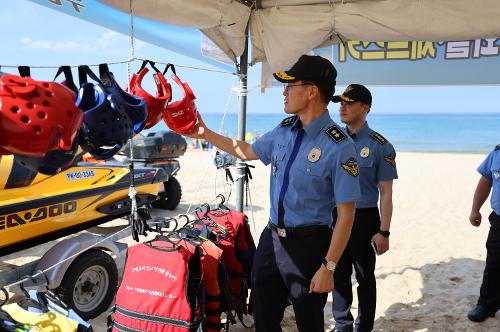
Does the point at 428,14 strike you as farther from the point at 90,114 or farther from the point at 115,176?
the point at 115,176

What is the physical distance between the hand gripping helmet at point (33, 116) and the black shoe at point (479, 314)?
3.18m

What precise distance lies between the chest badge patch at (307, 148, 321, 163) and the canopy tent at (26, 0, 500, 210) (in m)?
1.21

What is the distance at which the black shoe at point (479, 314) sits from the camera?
10.3ft

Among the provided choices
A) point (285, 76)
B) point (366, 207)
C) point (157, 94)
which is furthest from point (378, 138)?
point (157, 94)

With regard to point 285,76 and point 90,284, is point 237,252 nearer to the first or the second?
point 90,284

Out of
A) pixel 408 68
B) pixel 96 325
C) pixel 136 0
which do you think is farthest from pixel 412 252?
pixel 136 0

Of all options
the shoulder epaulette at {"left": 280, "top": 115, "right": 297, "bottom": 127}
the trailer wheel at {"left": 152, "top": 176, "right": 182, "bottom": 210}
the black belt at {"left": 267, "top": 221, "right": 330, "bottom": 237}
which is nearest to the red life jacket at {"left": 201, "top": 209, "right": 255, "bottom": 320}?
the black belt at {"left": 267, "top": 221, "right": 330, "bottom": 237}

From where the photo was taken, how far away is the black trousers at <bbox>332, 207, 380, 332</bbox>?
2697 millimetres

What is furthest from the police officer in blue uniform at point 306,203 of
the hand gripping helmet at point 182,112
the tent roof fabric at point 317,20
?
the tent roof fabric at point 317,20

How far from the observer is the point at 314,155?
1.94 meters

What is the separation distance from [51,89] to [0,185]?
6.72ft

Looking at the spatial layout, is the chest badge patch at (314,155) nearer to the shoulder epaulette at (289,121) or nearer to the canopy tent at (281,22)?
the shoulder epaulette at (289,121)

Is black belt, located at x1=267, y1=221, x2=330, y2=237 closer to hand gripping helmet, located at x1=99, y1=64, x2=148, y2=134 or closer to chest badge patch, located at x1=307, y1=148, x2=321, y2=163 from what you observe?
chest badge patch, located at x1=307, y1=148, x2=321, y2=163

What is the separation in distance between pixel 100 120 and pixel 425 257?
14.5 feet
